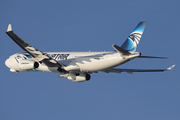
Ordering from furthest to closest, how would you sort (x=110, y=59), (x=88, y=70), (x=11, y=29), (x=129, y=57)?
(x=88, y=70), (x=110, y=59), (x=129, y=57), (x=11, y=29)

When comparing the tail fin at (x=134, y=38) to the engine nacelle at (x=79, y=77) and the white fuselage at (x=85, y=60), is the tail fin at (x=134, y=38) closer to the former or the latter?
the white fuselage at (x=85, y=60)

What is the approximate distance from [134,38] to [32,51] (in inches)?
492

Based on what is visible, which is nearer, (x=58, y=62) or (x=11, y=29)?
(x=11, y=29)

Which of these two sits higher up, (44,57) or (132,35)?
(132,35)

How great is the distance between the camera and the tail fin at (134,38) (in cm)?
3859

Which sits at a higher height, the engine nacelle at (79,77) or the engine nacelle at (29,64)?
the engine nacelle at (29,64)

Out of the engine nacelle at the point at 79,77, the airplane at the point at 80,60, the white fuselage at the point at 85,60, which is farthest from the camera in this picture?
the engine nacelle at the point at 79,77

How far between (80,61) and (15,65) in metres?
10.8

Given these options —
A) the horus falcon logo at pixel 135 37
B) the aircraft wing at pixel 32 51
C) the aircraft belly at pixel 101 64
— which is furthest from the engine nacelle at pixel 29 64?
the horus falcon logo at pixel 135 37

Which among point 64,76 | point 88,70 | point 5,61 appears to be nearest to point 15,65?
point 5,61

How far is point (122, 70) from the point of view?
44406 millimetres

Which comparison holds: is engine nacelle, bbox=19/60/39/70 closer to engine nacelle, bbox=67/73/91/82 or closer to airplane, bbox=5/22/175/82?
airplane, bbox=5/22/175/82

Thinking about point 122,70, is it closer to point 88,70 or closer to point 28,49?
point 88,70

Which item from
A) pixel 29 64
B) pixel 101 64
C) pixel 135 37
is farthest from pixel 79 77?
pixel 135 37
